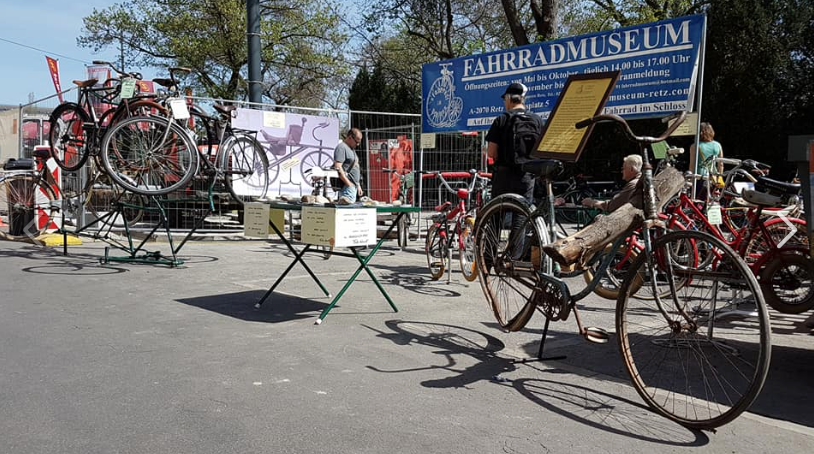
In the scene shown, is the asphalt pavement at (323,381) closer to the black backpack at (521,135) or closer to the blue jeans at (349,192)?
the black backpack at (521,135)

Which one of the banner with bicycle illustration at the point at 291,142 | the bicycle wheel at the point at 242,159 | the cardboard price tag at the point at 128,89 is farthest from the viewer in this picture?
the banner with bicycle illustration at the point at 291,142

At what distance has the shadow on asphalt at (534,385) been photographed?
3.63 meters

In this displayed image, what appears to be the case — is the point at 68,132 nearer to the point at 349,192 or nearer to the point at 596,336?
the point at 349,192

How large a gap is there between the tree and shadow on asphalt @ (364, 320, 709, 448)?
25947 millimetres

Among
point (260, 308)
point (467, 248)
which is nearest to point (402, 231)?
point (467, 248)

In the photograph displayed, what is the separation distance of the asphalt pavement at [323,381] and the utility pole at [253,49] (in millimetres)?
8398

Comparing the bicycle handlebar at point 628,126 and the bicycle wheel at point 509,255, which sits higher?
the bicycle handlebar at point 628,126

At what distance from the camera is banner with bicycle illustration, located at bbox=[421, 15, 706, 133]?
9.20 metres

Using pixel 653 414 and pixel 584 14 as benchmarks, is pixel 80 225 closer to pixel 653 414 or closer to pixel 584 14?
pixel 653 414

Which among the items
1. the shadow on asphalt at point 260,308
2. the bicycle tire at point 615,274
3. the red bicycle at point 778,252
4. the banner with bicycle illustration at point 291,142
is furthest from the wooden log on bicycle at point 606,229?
the banner with bicycle illustration at point 291,142

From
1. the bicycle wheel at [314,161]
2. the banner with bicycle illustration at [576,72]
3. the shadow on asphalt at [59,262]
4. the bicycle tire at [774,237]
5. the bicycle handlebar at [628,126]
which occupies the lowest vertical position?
the shadow on asphalt at [59,262]

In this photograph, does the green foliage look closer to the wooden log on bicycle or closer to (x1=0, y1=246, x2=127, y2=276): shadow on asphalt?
(x1=0, y1=246, x2=127, y2=276): shadow on asphalt

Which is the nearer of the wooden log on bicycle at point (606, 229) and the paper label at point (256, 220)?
the wooden log on bicycle at point (606, 229)

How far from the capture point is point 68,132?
31.7ft
